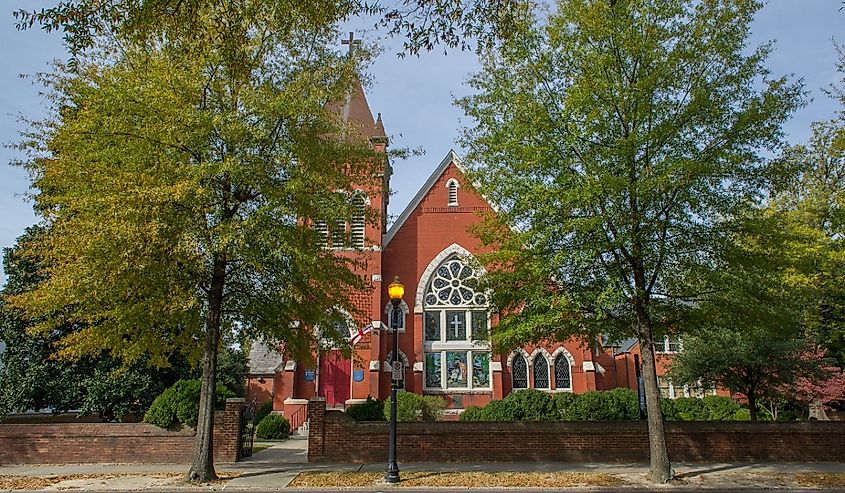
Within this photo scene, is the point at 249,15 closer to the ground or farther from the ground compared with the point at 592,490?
farther from the ground

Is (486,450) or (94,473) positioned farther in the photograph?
(486,450)

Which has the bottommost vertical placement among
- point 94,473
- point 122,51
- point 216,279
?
point 94,473

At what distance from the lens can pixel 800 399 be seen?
2123 cm

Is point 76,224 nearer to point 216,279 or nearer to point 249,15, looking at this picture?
point 216,279

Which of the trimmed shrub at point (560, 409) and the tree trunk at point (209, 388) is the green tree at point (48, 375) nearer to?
the tree trunk at point (209, 388)

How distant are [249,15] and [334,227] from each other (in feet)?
23.2

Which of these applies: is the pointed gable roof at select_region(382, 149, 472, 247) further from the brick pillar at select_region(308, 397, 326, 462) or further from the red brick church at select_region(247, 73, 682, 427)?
the brick pillar at select_region(308, 397, 326, 462)

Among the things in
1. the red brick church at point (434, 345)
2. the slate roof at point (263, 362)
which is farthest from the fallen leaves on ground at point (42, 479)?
the slate roof at point (263, 362)

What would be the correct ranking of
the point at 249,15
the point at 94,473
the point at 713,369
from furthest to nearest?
the point at 713,369, the point at 94,473, the point at 249,15

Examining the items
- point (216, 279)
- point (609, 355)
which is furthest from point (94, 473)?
point (609, 355)

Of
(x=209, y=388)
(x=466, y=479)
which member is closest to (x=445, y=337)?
(x=466, y=479)

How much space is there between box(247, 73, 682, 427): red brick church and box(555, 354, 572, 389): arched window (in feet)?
0.16

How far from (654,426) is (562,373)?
1686 centimetres

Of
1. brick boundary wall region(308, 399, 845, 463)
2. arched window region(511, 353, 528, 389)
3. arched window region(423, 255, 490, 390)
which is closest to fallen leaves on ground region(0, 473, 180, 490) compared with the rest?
brick boundary wall region(308, 399, 845, 463)
